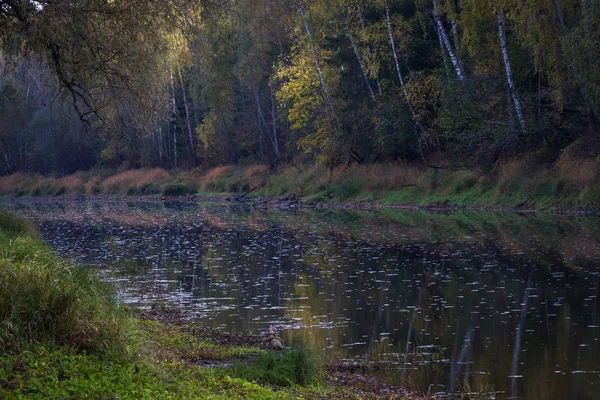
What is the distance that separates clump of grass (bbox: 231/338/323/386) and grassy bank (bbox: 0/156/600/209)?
77.7 feet

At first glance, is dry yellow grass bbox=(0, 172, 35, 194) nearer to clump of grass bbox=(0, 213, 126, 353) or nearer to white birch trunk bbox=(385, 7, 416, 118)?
white birch trunk bbox=(385, 7, 416, 118)

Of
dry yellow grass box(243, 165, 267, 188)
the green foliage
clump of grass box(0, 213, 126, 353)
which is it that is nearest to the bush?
dry yellow grass box(243, 165, 267, 188)

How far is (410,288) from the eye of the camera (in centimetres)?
1781

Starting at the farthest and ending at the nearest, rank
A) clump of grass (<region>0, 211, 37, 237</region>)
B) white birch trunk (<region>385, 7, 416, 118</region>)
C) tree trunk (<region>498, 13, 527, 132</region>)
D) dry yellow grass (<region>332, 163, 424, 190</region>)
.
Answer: dry yellow grass (<region>332, 163, 424, 190</region>) < white birch trunk (<region>385, 7, 416, 118</region>) < tree trunk (<region>498, 13, 527, 132</region>) < clump of grass (<region>0, 211, 37, 237</region>)

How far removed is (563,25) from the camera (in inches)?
1160

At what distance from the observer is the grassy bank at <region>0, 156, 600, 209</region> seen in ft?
108

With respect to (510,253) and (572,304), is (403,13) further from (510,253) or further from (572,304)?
(572,304)

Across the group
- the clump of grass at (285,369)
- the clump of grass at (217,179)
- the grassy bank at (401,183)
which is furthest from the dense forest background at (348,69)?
the clump of grass at (285,369)

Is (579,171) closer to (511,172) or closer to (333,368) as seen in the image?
(511,172)

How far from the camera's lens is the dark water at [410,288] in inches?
444

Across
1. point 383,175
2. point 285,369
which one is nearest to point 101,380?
point 285,369

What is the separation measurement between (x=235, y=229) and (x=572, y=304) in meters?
22.0

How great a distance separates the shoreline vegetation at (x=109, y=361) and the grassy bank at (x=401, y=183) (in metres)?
23.7

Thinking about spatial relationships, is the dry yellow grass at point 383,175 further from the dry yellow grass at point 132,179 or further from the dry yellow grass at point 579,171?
the dry yellow grass at point 132,179
